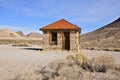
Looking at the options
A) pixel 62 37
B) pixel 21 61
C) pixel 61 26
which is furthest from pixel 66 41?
pixel 21 61

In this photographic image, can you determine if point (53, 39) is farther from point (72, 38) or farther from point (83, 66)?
point (83, 66)

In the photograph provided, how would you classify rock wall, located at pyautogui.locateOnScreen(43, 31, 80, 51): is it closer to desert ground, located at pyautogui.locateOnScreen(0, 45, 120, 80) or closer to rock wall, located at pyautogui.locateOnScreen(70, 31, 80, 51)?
rock wall, located at pyautogui.locateOnScreen(70, 31, 80, 51)

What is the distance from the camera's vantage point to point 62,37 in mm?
28688

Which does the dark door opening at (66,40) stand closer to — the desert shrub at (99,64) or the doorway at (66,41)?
the doorway at (66,41)

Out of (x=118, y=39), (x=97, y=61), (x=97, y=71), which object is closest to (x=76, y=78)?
(x=97, y=71)

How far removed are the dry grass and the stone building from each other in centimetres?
1536

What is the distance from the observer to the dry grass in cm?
878

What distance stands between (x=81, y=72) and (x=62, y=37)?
19293 millimetres

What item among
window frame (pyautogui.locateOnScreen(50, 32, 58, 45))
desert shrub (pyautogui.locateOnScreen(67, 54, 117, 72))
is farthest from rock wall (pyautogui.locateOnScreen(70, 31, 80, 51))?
desert shrub (pyautogui.locateOnScreen(67, 54, 117, 72))

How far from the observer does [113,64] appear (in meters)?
11.3

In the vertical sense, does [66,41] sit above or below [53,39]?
below

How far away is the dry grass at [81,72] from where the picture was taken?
8.78 m

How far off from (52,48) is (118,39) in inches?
1981

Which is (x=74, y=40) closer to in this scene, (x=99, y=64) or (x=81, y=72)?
(x=99, y=64)
